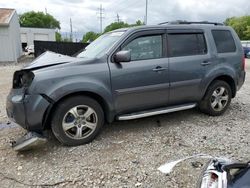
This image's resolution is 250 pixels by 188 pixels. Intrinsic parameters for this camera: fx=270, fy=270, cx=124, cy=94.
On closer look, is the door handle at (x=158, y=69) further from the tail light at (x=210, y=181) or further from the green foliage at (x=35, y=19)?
the green foliage at (x=35, y=19)

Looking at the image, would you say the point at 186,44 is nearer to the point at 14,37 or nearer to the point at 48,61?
the point at 48,61

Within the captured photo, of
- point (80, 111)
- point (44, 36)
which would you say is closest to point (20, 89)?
point (80, 111)

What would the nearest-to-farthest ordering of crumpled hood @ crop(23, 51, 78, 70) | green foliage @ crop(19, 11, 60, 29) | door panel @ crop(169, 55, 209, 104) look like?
Answer: 1. crumpled hood @ crop(23, 51, 78, 70)
2. door panel @ crop(169, 55, 209, 104)
3. green foliage @ crop(19, 11, 60, 29)

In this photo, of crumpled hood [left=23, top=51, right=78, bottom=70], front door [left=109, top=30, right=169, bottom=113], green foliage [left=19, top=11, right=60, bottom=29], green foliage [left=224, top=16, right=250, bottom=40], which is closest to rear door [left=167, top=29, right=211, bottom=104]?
front door [left=109, top=30, right=169, bottom=113]

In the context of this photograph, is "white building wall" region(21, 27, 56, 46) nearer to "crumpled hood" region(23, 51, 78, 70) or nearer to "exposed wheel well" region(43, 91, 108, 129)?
"crumpled hood" region(23, 51, 78, 70)

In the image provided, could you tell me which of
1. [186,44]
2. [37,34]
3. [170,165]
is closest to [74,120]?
[170,165]

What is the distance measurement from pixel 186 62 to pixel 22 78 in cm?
278

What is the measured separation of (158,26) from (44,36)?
35.6 meters

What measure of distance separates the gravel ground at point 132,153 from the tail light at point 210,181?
114 centimetres

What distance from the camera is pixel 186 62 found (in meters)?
4.86

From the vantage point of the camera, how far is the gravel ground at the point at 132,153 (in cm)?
328

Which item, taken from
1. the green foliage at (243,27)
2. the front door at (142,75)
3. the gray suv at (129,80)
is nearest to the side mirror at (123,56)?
the gray suv at (129,80)

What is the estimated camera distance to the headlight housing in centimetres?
384

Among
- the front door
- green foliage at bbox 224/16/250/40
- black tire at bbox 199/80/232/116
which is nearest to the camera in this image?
the front door
